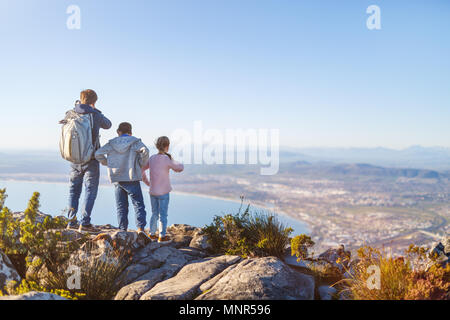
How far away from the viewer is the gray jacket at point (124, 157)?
623 centimetres

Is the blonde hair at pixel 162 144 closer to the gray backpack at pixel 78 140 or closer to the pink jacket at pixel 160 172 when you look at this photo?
the pink jacket at pixel 160 172

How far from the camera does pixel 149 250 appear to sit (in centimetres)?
591

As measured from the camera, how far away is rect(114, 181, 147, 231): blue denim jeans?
249 inches

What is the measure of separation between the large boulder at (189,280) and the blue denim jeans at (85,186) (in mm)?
2693

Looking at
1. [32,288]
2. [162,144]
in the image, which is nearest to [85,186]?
[162,144]

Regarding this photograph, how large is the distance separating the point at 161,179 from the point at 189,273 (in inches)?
85.5

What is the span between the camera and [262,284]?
4258 mm

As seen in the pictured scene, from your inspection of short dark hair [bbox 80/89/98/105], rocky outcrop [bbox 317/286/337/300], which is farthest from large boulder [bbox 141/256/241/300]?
short dark hair [bbox 80/89/98/105]

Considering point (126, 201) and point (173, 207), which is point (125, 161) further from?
point (173, 207)

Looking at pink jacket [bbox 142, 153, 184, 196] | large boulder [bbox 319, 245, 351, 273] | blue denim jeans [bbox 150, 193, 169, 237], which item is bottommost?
large boulder [bbox 319, 245, 351, 273]

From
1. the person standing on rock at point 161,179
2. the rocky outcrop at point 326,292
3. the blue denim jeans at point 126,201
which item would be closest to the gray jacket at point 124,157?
the blue denim jeans at point 126,201

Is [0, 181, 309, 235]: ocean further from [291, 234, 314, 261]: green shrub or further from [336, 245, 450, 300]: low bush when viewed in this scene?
[336, 245, 450, 300]: low bush
